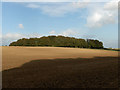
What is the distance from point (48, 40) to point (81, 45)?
689 inches

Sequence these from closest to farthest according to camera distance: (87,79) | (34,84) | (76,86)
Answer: (76,86), (34,84), (87,79)

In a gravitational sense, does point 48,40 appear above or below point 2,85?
above

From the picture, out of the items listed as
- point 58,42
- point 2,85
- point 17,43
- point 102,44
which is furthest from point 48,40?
point 2,85

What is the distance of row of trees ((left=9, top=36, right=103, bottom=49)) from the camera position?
194ft

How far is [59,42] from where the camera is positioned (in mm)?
59375

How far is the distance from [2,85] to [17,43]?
5947 cm

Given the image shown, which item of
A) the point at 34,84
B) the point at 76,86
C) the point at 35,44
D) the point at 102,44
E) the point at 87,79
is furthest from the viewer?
the point at 102,44

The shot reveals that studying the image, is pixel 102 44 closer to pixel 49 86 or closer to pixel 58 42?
pixel 58 42

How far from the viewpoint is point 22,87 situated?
5844mm

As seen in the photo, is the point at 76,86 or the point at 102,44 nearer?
the point at 76,86

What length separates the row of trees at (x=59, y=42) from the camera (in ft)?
194

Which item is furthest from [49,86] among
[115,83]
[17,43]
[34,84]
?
[17,43]

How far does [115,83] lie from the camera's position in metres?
5.96

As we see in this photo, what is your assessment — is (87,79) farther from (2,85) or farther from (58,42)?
(58,42)
